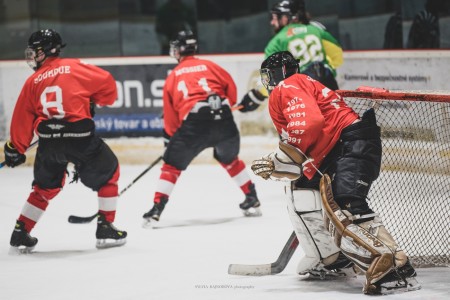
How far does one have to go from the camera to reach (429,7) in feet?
24.8

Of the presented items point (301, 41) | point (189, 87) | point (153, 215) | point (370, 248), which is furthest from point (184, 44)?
point (370, 248)

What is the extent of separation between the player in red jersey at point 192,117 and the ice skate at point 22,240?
872 millimetres

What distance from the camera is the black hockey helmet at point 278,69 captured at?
4520 mm

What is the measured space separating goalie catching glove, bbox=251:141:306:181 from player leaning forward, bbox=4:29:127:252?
59.1 inches

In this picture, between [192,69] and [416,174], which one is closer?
[416,174]

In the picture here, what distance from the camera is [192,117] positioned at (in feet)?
20.5

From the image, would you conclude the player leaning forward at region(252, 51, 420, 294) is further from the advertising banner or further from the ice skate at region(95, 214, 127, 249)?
the advertising banner

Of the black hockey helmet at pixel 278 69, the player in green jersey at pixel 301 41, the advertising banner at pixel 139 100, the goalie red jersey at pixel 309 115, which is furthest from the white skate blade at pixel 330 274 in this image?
the advertising banner at pixel 139 100

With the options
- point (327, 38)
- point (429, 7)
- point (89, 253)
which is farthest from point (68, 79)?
point (429, 7)

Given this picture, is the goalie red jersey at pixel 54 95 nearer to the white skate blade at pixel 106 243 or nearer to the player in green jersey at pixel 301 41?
the white skate blade at pixel 106 243

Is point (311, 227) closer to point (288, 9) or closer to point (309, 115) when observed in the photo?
point (309, 115)

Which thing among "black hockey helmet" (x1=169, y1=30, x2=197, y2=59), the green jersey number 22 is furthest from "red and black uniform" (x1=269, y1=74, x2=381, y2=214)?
the green jersey number 22

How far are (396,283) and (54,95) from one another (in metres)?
2.28

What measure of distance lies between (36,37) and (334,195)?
216 centimetres
